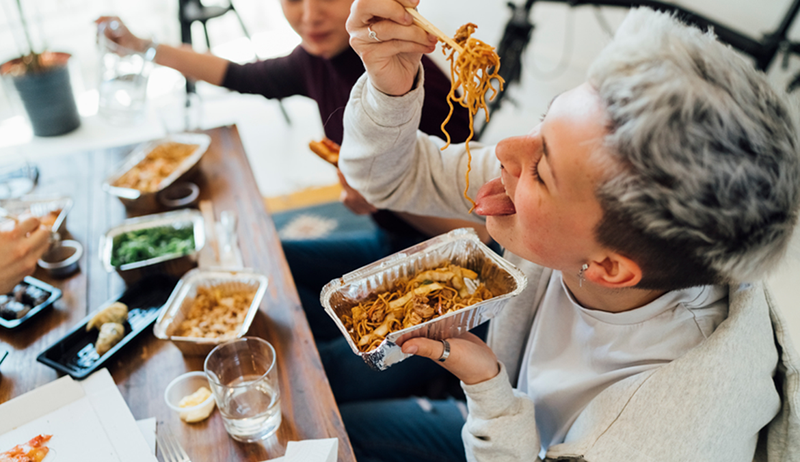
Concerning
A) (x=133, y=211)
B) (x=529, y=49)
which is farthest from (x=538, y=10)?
(x=133, y=211)

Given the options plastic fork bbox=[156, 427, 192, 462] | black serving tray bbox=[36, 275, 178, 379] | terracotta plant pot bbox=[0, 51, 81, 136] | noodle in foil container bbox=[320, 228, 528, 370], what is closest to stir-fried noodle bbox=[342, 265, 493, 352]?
noodle in foil container bbox=[320, 228, 528, 370]

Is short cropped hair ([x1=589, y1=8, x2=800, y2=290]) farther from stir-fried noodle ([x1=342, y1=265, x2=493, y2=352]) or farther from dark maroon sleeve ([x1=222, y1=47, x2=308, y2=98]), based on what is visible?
dark maroon sleeve ([x1=222, y1=47, x2=308, y2=98])

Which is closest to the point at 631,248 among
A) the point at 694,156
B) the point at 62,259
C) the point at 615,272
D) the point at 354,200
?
the point at 615,272

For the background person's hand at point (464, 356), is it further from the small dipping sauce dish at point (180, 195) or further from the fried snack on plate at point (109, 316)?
the small dipping sauce dish at point (180, 195)

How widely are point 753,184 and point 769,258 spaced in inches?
6.2

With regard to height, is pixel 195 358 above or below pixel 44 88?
above

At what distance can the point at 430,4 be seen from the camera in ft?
15.5

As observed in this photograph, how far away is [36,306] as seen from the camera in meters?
1.21

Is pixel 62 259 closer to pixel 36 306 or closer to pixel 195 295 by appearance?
pixel 36 306

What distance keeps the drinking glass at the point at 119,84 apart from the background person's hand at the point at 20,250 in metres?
0.67

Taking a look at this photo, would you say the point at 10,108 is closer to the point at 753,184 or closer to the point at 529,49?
the point at 529,49

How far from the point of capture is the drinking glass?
5.88 feet

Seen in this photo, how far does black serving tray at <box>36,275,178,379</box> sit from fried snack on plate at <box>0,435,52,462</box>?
0.47 feet

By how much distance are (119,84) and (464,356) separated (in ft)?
5.40
